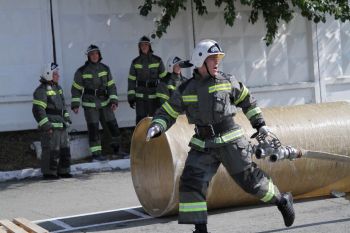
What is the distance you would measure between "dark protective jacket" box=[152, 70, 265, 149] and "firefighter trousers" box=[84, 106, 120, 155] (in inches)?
204

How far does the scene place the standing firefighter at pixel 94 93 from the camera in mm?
11625

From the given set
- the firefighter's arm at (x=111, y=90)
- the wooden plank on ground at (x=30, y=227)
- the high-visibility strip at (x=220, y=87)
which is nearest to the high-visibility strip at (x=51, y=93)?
the firefighter's arm at (x=111, y=90)

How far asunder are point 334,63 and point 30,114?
21.2ft

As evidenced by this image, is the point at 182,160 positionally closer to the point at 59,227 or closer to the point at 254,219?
the point at 254,219

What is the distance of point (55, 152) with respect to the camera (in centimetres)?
1084

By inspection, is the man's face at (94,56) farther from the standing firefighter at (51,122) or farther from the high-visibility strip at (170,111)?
the high-visibility strip at (170,111)

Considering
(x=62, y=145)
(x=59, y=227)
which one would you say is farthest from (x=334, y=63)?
(x=59, y=227)

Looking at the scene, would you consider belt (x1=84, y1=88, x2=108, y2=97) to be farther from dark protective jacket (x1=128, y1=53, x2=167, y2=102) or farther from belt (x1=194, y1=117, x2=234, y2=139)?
belt (x1=194, y1=117, x2=234, y2=139)

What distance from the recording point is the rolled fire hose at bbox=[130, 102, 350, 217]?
7.77 metres

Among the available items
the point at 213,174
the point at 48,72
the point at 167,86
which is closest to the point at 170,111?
the point at 213,174

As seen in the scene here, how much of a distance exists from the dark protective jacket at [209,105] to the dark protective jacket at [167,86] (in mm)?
5217

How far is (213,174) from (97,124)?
543cm

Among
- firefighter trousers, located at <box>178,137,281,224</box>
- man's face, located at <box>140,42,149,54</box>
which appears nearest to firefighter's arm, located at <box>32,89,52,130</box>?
man's face, located at <box>140,42,149,54</box>

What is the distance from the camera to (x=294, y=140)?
26.4ft
